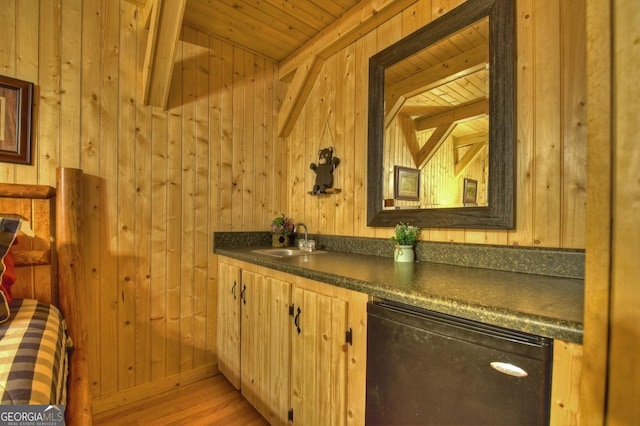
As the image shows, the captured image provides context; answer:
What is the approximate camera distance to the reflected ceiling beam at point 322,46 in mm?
1724

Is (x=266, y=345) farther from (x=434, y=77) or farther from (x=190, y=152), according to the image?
(x=434, y=77)

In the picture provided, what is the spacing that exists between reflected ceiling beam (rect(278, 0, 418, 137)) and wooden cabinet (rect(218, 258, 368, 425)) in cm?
134

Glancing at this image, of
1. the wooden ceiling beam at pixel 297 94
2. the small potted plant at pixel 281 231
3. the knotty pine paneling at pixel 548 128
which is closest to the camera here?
the knotty pine paneling at pixel 548 128

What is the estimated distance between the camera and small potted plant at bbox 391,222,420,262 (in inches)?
60.4

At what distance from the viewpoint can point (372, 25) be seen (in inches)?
72.2

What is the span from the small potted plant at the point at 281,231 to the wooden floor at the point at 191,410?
1.06 meters

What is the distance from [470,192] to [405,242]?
40 cm

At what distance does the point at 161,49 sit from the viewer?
5.71 feet

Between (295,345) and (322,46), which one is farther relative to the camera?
(322,46)

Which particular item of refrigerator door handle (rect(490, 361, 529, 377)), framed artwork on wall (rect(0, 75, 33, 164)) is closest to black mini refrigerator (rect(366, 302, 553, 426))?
refrigerator door handle (rect(490, 361, 529, 377))

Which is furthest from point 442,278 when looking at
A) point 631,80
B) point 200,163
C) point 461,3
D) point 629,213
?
point 200,163

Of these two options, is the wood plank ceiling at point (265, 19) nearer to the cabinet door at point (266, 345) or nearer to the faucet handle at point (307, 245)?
the faucet handle at point (307, 245)

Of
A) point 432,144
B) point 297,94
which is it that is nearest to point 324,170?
point 297,94

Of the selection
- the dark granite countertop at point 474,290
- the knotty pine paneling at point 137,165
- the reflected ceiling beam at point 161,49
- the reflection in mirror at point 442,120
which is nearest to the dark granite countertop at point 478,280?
the dark granite countertop at point 474,290
